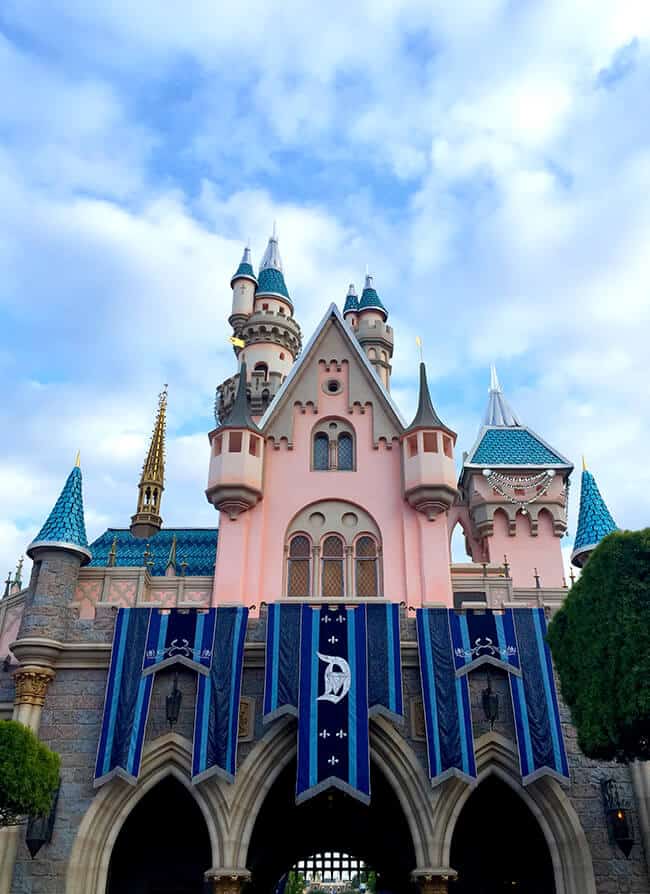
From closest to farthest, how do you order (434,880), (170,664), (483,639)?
(434,880) → (170,664) → (483,639)

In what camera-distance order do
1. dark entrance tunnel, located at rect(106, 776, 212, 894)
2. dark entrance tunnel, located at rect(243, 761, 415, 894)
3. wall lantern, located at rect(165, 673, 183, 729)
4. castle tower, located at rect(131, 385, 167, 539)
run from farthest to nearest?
castle tower, located at rect(131, 385, 167, 539)
dark entrance tunnel, located at rect(243, 761, 415, 894)
dark entrance tunnel, located at rect(106, 776, 212, 894)
wall lantern, located at rect(165, 673, 183, 729)

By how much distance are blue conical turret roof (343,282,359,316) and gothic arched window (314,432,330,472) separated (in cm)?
1924

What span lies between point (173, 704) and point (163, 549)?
47.8 ft

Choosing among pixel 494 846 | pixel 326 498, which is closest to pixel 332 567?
pixel 326 498

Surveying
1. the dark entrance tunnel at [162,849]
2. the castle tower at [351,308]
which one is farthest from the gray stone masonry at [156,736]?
the castle tower at [351,308]

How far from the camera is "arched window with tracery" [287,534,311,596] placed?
23.9 meters

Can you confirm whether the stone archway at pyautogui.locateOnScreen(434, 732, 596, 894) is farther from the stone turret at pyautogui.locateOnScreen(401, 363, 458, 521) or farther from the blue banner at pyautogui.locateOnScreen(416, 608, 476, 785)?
the stone turret at pyautogui.locateOnScreen(401, 363, 458, 521)

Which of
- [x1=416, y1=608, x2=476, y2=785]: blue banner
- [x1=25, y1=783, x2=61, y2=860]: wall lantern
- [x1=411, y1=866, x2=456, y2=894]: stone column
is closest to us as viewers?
[x1=411, y1=866, x2=456, y2=894]: stone column

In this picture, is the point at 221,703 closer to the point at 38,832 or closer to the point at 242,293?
the point at 38,832

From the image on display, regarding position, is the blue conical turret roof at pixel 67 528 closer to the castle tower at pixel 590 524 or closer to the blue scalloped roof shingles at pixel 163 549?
the blue scalloped roof shingles at pixel 163 549

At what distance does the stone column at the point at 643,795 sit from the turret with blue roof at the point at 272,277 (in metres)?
28.4

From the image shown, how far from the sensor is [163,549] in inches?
1286

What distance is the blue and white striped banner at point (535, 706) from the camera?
58.0 feet

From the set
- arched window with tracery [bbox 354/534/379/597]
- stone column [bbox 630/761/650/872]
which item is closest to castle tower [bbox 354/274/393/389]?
arched window with tracery [bbox 354/534/379/597]
